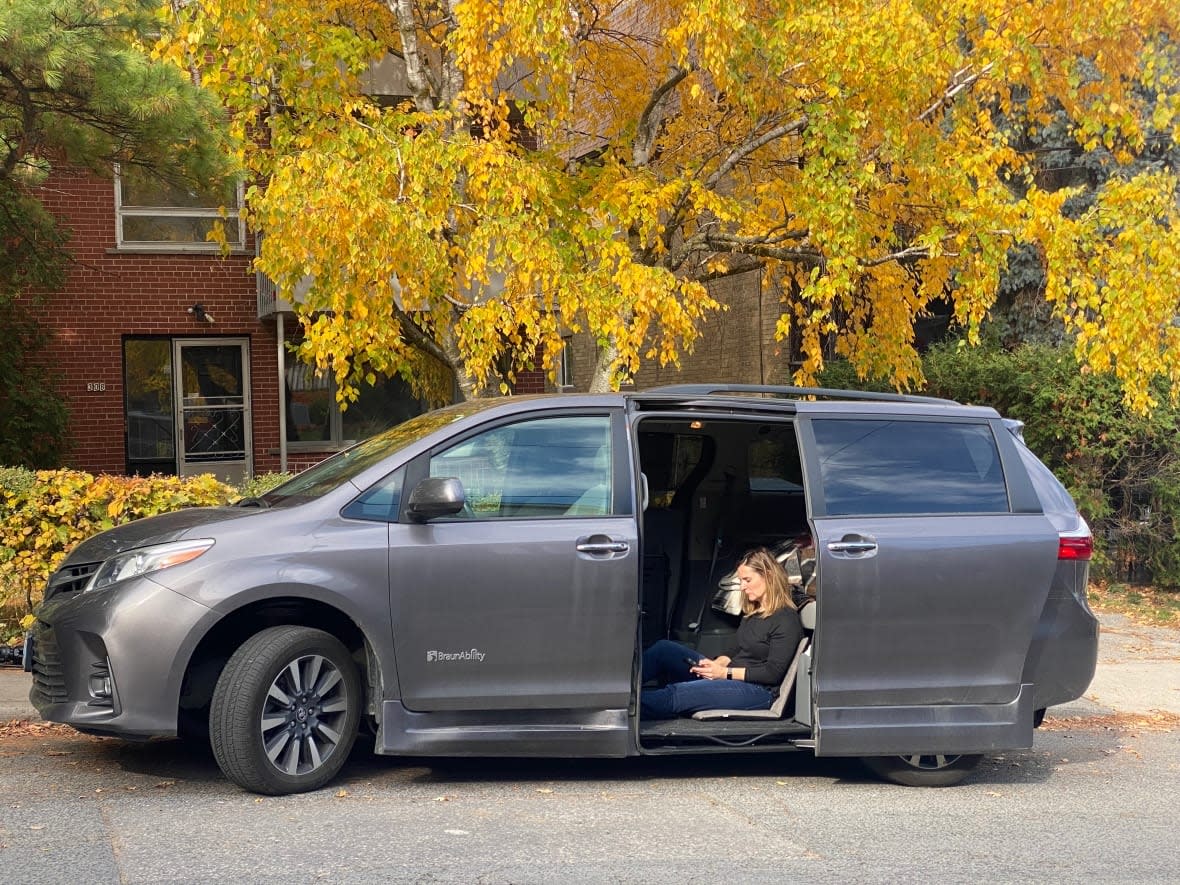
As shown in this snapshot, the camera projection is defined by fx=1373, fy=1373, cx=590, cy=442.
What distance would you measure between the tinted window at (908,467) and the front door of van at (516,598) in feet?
3.59

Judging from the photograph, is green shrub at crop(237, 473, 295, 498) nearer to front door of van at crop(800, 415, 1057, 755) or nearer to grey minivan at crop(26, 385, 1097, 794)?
grey minivan at crop(26, 385, 1097, 794)

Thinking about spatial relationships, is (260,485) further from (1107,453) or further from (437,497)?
(1107,453)

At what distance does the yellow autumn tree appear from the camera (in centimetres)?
1057

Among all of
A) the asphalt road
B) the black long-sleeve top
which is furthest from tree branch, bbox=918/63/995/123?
the black long-sleeve top

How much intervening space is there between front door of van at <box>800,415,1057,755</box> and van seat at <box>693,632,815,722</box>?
250 millimetres

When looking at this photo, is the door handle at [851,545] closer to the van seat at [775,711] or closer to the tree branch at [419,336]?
the van seat at [775,711]

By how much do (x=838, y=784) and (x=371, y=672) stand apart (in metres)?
2.42

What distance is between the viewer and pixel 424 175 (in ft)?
34.6

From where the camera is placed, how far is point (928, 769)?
683 cm

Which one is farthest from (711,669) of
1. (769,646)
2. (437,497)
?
(437,497)

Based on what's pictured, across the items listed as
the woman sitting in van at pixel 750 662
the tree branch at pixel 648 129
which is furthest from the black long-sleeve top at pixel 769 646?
the tree branch at pixel 648 129

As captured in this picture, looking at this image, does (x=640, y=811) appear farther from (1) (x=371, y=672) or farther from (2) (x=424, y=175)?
(2) (x=424, y=175)

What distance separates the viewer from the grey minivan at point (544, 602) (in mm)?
5996

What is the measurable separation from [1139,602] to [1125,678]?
3.33 meters
